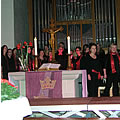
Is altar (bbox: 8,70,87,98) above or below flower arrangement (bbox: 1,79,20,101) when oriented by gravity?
below

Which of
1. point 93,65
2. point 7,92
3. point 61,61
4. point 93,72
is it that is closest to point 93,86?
point 93,72

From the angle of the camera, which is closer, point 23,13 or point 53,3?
point 23,13

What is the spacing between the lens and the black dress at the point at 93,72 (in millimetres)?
5309

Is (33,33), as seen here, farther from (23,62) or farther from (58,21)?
(23,62)

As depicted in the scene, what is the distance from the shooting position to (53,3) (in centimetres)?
1007

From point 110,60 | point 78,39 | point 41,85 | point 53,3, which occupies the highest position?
point 53,3

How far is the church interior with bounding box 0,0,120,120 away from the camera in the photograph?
2520 millimetres

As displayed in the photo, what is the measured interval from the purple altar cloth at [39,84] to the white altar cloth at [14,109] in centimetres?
245

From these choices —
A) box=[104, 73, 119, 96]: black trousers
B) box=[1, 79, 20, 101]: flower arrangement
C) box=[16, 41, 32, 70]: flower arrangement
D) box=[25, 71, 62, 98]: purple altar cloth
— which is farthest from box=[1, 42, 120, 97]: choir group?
box=[1, 79, 20, 101]: flower arrangement

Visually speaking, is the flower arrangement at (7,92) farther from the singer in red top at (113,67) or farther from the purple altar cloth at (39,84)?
the singer in red top at (113,67)

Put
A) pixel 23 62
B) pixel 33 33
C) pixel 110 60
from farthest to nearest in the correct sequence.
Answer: pixel 33 33 → pixel 110 60 → pixel 23 62

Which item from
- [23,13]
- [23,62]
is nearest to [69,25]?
[23,13]

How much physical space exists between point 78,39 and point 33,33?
61.6 inches

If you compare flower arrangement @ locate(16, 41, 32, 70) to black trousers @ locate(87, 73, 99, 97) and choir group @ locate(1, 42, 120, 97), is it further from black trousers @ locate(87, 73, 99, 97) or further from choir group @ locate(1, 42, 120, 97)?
black trousers @ locate(87, 73, 99, 97)
